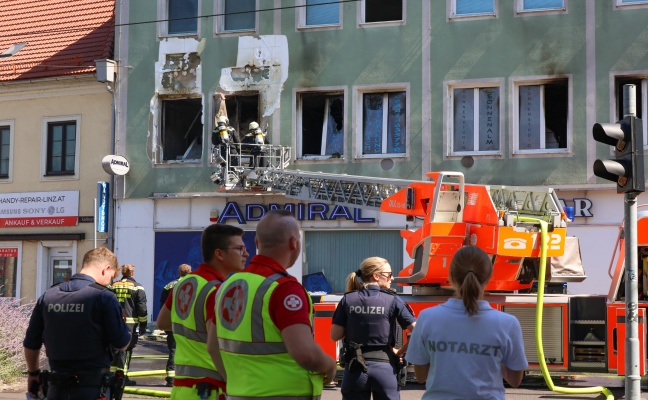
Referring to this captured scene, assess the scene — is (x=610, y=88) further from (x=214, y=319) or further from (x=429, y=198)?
(x=214, y=319)

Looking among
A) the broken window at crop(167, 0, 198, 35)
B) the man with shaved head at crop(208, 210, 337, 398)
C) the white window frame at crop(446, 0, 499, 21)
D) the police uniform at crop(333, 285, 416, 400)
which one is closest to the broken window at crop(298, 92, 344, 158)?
the white window frame at crop(446, 0, 499, 21)

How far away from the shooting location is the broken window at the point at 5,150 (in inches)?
1115

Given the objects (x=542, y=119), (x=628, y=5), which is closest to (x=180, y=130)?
(x=542, y=119)

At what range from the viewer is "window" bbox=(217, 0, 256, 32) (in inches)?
1005

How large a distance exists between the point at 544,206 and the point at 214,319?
9311 mm

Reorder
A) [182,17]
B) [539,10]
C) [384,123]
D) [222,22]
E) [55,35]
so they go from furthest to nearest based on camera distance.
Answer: [55,35] → [182,17] → [222,22] → [384,123] → [539,10]

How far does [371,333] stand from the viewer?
8891 mm

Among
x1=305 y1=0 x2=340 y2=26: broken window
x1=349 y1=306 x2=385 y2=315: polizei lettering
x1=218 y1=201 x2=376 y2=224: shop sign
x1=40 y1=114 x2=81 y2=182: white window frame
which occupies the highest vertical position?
x1=305 y1=0 x2=340 y2=26: broken window

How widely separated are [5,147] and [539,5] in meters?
14.5

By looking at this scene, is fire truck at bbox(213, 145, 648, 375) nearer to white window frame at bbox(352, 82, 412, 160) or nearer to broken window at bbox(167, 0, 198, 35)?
white window frame at bbox(352, 82, 412, 160)

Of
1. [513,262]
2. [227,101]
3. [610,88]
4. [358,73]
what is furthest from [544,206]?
[227,101]

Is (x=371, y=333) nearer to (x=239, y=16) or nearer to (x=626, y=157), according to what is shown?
(x=626, y=157)

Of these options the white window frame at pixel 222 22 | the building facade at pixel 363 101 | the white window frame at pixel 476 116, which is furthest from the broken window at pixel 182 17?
the white window frame at pixel 476 116

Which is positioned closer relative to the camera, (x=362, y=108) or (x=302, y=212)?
(x=362, y=108)
